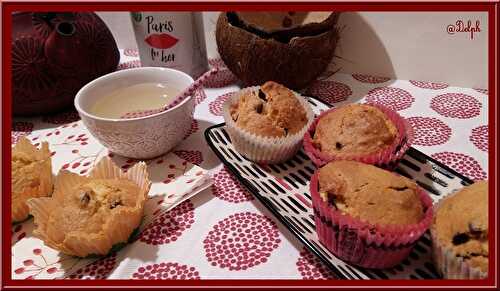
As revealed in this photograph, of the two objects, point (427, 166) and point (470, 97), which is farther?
point (470, 97)

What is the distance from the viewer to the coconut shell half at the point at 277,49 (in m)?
1.27

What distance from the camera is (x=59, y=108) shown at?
A: 1380 mm

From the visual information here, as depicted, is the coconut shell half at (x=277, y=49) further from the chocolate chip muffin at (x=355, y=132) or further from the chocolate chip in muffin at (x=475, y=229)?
the chocolate chip in muffin at (x=475, y=229)

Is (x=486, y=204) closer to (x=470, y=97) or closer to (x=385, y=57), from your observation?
(x=470, y=97)

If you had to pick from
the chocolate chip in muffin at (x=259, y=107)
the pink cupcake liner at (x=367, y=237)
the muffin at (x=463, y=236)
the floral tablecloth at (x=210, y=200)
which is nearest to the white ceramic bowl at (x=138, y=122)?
the floral tablecloth at (x=210, y=200)

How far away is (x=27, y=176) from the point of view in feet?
3.15

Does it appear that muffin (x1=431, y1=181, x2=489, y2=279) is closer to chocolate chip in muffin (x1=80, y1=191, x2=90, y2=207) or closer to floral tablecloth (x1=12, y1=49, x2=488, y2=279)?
floral tablecloth (x1=12, y1=49, x2=488, y2=279)

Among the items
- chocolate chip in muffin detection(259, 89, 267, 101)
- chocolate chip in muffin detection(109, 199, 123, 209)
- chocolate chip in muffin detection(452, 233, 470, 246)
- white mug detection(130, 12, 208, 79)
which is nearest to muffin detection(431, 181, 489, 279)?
chocolate chip in muffin detection(452, 233, 470, 246)

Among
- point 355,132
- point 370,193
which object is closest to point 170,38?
point 355,132

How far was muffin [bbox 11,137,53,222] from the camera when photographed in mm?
939

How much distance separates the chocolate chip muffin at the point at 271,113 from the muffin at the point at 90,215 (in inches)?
12.6

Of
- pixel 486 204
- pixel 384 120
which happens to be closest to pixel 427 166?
pixel 384 120

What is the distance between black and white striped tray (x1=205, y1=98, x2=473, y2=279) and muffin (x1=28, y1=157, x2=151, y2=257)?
275 millimetres

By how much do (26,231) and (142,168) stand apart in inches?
11.7
